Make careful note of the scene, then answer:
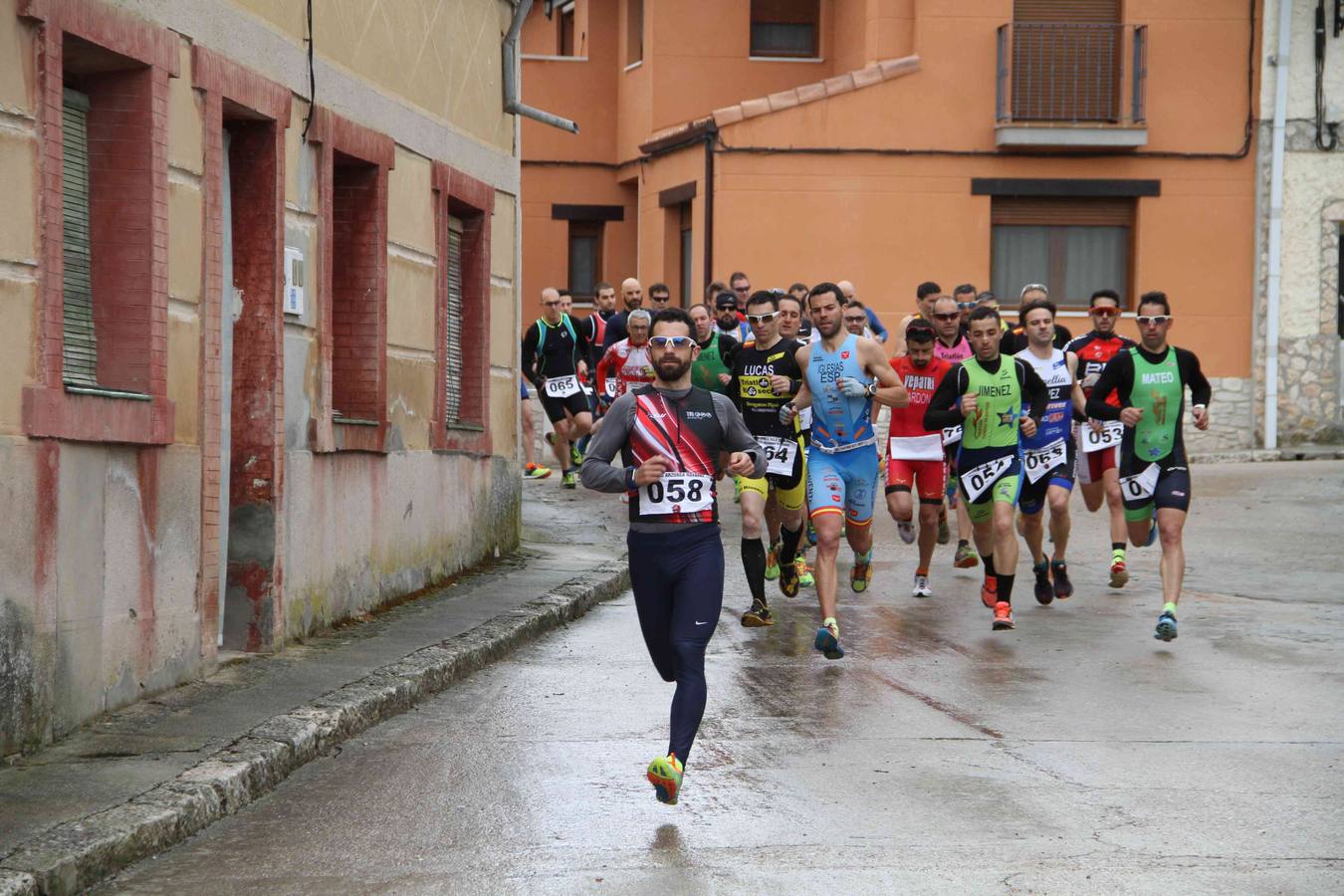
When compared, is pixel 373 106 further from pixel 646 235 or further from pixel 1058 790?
pixel 646 235

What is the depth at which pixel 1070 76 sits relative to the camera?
28578 mm

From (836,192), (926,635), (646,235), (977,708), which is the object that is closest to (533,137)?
(646,235)

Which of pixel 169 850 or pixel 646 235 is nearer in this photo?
pixel 169 850

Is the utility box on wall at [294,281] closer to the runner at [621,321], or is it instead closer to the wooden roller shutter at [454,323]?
the wooden roller shutter at [454,323]

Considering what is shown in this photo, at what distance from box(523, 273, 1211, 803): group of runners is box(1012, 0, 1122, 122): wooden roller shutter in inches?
517

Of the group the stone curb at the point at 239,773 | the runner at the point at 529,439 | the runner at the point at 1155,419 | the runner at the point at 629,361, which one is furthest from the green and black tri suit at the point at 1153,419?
the runner at the point at 529,439

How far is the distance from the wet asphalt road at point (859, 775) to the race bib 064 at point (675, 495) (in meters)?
1.03

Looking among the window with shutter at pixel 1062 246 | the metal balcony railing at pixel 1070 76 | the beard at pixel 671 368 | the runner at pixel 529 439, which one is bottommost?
the runner at pixel 529 439

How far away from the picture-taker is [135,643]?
891cm

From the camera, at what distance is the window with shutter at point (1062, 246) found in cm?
2914

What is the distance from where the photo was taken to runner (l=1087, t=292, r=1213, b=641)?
12.3 m

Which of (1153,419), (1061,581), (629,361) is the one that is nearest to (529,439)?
(629,361)

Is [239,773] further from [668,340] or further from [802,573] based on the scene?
[802,573]

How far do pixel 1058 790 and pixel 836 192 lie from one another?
21.4 m
